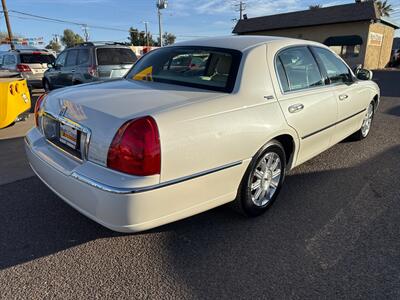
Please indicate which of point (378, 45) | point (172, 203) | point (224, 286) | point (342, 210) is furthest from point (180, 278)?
point (378, 45)

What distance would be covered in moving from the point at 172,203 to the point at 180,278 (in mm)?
538

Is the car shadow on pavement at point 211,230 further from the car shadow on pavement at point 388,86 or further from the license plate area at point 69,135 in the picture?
the car shadow on pavement at point 388,86

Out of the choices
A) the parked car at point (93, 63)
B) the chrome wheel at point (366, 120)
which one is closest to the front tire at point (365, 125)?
the chrome wheel at point (366, 120)

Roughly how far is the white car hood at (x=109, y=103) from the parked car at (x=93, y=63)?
528 centimetres

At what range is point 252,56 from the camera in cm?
294

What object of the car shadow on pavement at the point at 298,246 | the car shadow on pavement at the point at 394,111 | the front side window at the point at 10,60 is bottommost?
the car shadow on pavement at the point at 394,111

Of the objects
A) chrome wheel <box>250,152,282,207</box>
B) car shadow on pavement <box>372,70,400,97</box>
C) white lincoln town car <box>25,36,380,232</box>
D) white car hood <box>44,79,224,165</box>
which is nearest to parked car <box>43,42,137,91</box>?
white lincoln town car <box>25,36,380,232</box>

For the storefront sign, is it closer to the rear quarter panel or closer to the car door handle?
the car door handle

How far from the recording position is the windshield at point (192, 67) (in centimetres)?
292

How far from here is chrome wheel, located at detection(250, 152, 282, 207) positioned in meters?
3.00

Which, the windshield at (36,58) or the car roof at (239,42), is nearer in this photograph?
the car roof at (239,42)

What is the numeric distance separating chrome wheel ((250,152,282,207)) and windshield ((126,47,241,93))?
2.53 ft

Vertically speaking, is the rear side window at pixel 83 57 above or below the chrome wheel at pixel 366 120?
above

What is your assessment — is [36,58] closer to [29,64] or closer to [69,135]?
[29,64]
